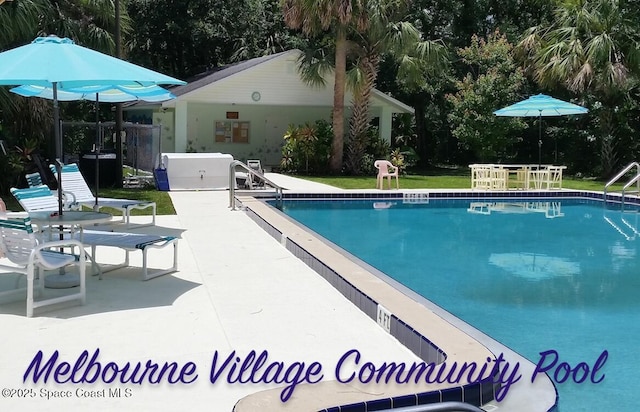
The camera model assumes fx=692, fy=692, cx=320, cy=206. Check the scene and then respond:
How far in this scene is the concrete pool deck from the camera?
13.8ft

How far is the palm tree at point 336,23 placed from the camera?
21.6 meters

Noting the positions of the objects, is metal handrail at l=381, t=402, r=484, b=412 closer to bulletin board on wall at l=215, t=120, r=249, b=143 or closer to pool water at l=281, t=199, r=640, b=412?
pool water at l=281, t=199, r=640, b=412

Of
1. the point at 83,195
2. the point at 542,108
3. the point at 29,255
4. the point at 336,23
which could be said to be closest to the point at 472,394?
the point at 29,255

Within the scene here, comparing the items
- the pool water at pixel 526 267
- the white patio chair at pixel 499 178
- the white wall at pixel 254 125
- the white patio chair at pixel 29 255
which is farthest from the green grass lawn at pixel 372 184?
the white patio chair at pixel 29 255

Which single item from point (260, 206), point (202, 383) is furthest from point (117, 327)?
point (260, 206)

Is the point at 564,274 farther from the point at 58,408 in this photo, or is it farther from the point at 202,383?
the point at 58,408

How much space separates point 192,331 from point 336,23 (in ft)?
60.4

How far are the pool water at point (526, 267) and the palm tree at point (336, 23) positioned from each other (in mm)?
7169

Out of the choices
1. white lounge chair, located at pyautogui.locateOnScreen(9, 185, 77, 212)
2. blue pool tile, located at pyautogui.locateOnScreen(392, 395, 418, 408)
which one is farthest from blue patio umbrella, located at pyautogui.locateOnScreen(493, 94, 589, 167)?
blue pool tile, located at pyautogui.locateOnScreen(392, 395, 418, 408)

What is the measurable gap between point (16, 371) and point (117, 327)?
1.05 meters

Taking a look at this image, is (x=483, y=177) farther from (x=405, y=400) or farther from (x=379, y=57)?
(x=405, y=400)

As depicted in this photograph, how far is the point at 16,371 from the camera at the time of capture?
4.49m

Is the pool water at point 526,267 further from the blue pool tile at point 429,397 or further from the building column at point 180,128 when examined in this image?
the building column at point 180,128

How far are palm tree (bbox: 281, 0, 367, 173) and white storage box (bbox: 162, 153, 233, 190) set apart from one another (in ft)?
21.5
